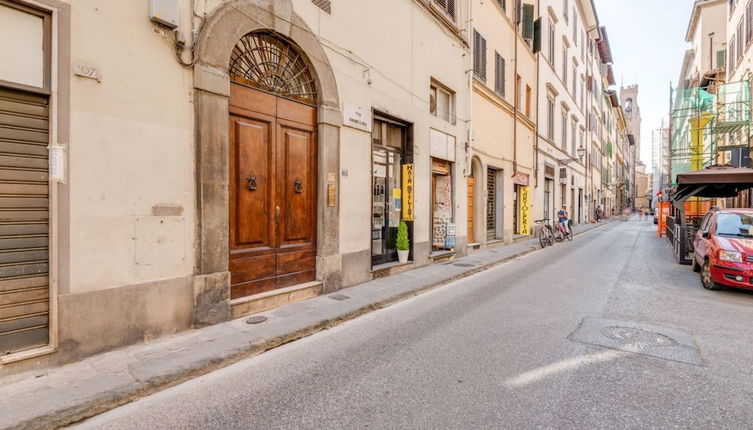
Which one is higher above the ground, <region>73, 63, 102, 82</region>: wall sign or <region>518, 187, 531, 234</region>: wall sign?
<region>73, 63, 102, 82</region>: wall sign

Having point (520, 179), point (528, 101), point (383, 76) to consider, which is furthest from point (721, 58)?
point (383, 76)

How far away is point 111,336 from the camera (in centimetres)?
442

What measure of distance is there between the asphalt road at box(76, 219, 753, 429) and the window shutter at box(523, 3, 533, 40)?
51.8 ft

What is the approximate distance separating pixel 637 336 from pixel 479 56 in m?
12.3

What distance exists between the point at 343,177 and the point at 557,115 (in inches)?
842

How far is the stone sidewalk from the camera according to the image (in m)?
3.23

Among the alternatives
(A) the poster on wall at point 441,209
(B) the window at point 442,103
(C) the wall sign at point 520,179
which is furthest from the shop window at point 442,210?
(C) the wall sign at point 520,179

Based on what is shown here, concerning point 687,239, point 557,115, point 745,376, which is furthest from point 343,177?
point 557,115

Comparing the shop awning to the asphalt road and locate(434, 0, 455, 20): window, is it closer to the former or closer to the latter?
the asphalt road

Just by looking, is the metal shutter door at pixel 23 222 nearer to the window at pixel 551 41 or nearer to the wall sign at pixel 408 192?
the wall sign at pixel 408 192

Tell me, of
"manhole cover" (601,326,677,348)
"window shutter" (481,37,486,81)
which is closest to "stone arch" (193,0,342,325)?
"manhole cover" (601,326,677,348)

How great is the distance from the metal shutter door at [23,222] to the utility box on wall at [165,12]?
159cm

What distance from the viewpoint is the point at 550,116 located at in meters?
23.1

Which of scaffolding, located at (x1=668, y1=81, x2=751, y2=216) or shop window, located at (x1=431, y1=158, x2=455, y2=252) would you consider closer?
shop window, located at (x1=431, y1=158, x2=455, y2=252)
